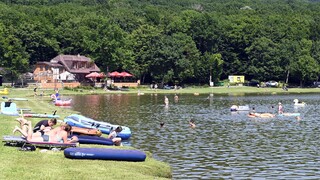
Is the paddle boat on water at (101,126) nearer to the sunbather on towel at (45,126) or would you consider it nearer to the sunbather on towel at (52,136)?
the sunbather on towel at (45,126)

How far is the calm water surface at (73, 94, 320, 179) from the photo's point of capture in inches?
1153

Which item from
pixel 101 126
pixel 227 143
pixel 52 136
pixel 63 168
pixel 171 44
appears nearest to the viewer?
pixel 63 168

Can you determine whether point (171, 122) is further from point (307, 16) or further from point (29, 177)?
point (307, 16)

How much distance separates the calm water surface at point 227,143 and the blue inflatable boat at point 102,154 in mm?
2175

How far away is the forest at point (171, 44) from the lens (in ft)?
442

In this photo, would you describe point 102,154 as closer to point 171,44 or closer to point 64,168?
point 64,168

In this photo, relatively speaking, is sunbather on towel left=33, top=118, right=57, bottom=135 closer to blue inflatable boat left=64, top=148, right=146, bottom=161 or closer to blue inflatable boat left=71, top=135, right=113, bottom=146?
blue inflatable boat left=71, top=135, right=113, bottom=146

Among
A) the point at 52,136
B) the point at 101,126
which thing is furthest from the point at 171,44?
the point at 52,136

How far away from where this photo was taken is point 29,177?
2066cm

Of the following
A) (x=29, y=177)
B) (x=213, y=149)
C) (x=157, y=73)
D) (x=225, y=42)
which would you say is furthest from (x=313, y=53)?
(x=29, y=177)

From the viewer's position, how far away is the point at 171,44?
14400 cm

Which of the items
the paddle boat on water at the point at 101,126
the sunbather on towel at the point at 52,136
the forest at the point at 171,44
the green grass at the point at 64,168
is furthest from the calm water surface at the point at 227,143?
the forest at the point at 171,44

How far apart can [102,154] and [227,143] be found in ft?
53.2

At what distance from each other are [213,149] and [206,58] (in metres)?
115
